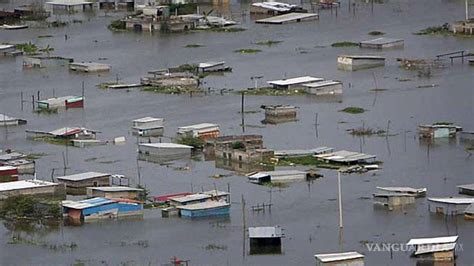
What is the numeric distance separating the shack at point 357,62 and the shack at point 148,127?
6054 mm

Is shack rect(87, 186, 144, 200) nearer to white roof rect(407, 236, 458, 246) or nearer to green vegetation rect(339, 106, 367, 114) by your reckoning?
white roof rect(407, 236, 458, 246)

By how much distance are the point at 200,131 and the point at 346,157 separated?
2.69m

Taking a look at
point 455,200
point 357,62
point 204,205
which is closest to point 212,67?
point 357,62

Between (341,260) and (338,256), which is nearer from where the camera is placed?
(341,260)

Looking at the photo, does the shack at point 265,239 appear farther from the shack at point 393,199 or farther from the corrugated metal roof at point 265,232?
the shack at point 393,199

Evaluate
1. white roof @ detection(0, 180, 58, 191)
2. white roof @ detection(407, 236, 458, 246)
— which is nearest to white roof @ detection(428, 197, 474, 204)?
white roof @ detection(407, 236, 458, 246)

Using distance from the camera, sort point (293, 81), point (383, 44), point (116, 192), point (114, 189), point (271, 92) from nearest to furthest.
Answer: point (116, 192) < point (114, 189) < point (271, 92) < point (293, 81) < point (383, 44)

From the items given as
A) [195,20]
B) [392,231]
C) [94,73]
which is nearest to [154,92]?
[94,73]

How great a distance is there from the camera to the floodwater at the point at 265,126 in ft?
69.2

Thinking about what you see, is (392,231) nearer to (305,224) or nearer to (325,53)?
(305,224)

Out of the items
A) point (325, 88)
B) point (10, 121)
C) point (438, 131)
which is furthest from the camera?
point (325, 88)

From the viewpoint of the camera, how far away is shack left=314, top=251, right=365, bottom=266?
19516mm

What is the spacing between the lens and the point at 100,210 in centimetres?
2206

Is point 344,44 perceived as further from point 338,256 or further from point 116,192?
point 338,256
